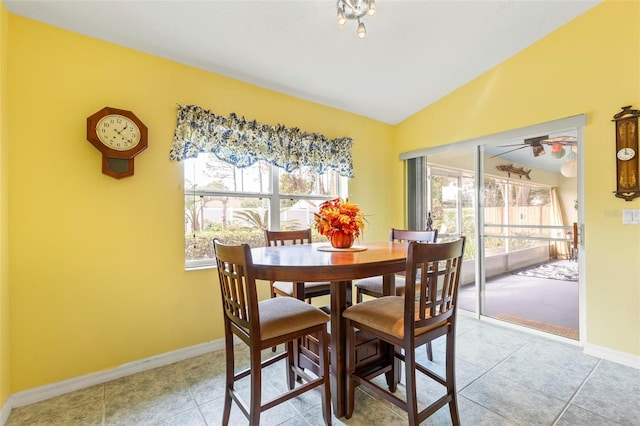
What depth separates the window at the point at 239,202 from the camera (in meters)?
2.66

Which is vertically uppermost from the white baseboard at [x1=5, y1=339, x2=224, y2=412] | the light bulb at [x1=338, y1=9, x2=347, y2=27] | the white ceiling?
the white ceiling

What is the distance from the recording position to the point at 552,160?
2.85 meters

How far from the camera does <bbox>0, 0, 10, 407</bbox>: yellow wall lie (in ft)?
5.81

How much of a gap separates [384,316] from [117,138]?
2.19 meters

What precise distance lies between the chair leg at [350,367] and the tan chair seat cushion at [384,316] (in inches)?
3.6

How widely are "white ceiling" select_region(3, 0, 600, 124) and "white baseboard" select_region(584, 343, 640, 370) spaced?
9.05ft

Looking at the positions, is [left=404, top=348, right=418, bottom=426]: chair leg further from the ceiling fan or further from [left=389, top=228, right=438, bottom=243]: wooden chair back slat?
the ceiling fan

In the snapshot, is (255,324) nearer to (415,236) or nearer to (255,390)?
(255,390)

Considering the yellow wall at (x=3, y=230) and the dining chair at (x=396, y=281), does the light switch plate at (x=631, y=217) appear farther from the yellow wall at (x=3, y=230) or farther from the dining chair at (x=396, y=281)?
the yellow wall at (x=3, y=230)

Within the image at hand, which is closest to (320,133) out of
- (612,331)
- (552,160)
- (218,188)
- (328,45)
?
(328,45)

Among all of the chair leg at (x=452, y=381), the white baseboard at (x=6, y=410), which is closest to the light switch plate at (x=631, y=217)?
the chair leg at (x=452, y=381)

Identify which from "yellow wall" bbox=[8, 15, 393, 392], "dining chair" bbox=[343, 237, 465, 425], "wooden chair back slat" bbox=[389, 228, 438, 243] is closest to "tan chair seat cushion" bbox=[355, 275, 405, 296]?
"wooden chair back slat" bbox=[389, 228, 438, 243]

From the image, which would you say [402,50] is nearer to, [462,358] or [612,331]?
[462,358]

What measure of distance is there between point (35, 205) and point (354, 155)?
3011 mm
